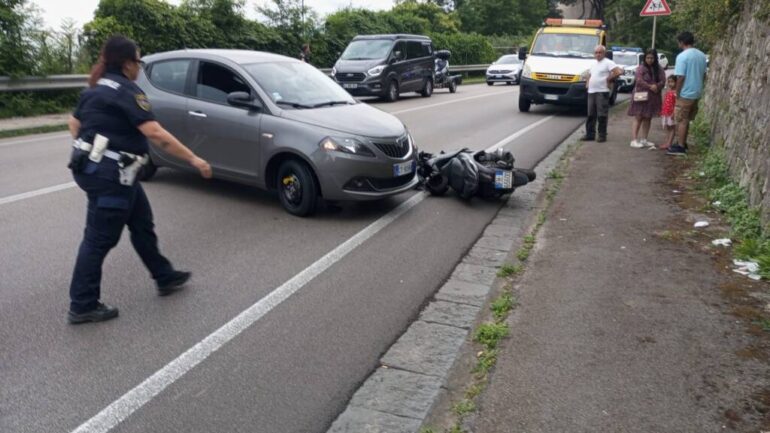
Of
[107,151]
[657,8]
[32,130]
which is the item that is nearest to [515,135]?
[657,8]

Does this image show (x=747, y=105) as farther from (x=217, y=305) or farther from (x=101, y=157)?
(x=101, y=157)

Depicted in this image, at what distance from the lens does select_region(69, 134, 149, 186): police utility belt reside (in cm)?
470

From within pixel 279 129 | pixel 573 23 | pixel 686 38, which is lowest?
pixel 279 129

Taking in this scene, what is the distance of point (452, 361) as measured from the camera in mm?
4410

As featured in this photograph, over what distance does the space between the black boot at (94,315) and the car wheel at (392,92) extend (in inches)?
725

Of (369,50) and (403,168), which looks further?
(369,50)

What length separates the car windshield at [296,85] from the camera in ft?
26.4

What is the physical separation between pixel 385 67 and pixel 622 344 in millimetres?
18870

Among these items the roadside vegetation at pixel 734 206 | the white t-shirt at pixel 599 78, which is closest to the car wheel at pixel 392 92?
the white t-shirt at pixel 599 78

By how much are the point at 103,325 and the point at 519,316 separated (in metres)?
2.85

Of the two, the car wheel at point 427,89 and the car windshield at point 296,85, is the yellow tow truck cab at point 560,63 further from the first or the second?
the car windshield at point 296,85

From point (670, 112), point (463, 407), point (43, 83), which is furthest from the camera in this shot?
point (43, 83)

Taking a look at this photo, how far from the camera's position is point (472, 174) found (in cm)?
844

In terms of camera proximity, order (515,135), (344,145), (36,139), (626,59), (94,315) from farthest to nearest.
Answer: (626,59), (515,135), (36,139), (344,145), (94,315)
